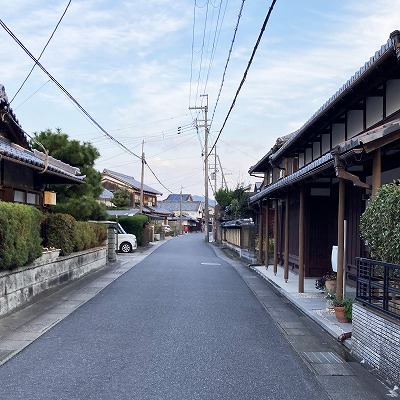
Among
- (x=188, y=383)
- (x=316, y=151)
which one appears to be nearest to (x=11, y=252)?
(x=188, y=383)

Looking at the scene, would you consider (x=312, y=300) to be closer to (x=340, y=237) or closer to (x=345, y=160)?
(x=340, y=237)

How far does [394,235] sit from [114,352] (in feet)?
12.4

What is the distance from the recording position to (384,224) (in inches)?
229

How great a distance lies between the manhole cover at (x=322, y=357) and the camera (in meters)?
6.28

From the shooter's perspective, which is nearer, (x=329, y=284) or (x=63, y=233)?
(x=329, y=284)

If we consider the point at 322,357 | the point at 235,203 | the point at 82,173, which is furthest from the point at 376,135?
the point at 235,203

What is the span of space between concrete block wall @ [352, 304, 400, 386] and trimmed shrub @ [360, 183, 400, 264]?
0.74m

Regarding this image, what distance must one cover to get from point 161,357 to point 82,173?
16767mm

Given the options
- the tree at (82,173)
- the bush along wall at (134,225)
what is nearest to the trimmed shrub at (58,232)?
the tree at (82,173)

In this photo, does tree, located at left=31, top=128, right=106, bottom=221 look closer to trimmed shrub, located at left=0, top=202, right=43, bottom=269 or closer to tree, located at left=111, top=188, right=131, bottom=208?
trimmed shrub, located at left=0, top=202, right=43, bottom=269

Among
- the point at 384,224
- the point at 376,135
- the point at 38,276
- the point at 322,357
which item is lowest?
the point at 322,357

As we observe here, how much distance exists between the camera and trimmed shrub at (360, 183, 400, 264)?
5566mm

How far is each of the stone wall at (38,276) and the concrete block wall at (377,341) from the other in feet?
19.0

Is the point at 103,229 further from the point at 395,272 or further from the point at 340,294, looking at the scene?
the point at 395,272
